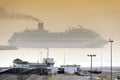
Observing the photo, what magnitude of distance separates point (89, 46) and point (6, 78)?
129943 millimetres

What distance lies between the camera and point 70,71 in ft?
353

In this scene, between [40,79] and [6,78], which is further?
[40,79]

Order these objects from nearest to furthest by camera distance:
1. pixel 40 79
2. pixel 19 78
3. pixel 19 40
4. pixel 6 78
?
pixel 6 78
pixel 19 78
pixel 40 79
pixel 19 40

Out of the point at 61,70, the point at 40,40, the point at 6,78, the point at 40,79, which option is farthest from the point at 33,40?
the point at 6,78

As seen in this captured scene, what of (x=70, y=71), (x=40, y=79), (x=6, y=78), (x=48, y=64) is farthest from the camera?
(x=48, y=64)

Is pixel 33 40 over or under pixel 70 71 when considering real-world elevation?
over

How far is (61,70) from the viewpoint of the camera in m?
115

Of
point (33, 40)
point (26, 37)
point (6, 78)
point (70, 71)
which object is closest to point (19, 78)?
point (6, 78)

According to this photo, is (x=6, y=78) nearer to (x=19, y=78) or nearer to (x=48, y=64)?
(x=19, y=78)

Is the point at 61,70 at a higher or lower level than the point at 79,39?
lower

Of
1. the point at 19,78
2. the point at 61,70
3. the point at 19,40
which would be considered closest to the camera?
the point at 19,78

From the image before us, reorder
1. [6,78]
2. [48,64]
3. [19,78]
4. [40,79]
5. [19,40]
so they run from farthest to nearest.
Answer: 1. [19,40]
2. [48,64]
3. [40,79]
4. [19,78]
5. [6,78]

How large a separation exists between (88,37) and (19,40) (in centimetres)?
3014

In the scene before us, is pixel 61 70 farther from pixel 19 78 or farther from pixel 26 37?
pixel 26 37
